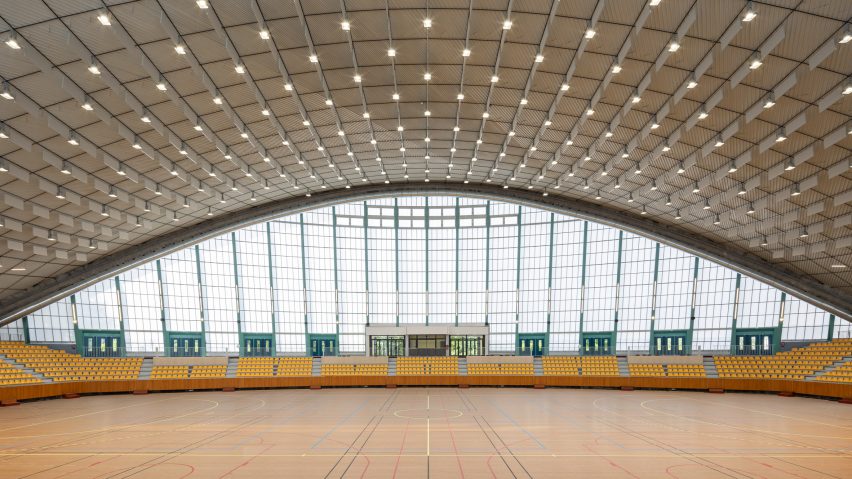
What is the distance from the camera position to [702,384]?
4078cm

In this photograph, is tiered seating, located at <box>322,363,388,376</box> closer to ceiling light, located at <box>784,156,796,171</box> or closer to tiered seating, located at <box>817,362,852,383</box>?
ceiling light, located at <box>784,156,796,171</box>

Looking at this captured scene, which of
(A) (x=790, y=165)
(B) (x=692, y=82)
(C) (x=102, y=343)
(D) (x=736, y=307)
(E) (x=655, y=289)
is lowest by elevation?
(C) (x=102, y=343)

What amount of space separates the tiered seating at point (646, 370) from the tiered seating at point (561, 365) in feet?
13.9

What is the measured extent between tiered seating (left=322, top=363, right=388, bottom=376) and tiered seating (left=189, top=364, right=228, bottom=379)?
797cm

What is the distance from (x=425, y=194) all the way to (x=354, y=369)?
16055 millimetres

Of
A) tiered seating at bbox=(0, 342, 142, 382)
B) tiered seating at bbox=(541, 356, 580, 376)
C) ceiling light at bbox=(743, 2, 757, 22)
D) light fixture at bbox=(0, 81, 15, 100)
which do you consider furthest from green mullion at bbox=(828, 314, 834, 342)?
tiered seating at bbox=(0, 342, 142, 382)

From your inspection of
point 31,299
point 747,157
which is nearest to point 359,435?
point 747,157

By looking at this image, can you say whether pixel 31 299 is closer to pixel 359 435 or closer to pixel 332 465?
pixel 359 435

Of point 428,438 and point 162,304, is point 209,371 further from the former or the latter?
point 428,438

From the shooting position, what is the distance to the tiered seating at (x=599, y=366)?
43.4 meters

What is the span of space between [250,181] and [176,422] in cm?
1744

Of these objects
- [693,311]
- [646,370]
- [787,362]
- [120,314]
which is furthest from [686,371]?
[120,314]

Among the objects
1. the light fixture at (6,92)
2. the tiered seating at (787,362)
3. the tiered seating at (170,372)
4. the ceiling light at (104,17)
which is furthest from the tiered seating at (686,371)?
the light fixture at (6,92)

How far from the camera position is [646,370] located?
43031mm
